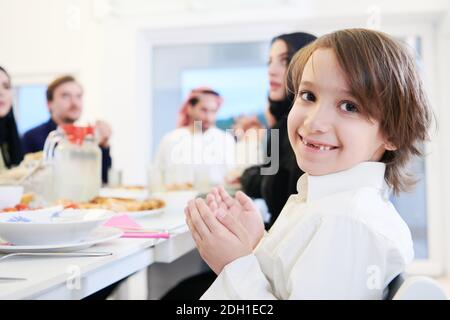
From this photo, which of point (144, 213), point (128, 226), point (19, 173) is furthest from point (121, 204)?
point (19, 173)

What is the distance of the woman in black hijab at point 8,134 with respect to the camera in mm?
1287

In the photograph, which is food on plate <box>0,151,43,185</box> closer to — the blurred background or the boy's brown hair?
the boy's brown hair

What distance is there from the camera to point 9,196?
2.86 ft

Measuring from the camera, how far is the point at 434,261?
8.04 ft

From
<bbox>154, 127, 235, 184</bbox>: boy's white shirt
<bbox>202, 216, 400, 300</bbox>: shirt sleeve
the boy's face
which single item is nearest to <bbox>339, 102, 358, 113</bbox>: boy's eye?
the boy's face

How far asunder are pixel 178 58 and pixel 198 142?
2.31 feet

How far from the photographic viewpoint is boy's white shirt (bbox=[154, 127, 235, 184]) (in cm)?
175

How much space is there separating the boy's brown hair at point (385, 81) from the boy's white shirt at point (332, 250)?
0.19ft

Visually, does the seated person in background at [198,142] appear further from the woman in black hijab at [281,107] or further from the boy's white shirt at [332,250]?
the boy's white shirt at [332,250]

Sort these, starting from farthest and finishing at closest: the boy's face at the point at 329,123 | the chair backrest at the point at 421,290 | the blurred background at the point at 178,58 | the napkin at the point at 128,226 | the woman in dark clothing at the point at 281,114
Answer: the blurred background at the point at 178,58 → the woman in dark clothing at the point at 281,114 → the napkin at the point at 128,226 → the boy's face at the point at 329,123 → the chair backrest at the point at 421,290

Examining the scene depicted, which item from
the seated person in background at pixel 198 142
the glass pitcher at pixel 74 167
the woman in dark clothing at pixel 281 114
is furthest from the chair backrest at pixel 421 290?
the seated person in background at pixel 198 142

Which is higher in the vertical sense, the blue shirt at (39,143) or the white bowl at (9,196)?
the blue shirt at (39,143)

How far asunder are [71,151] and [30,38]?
1.76 meters
